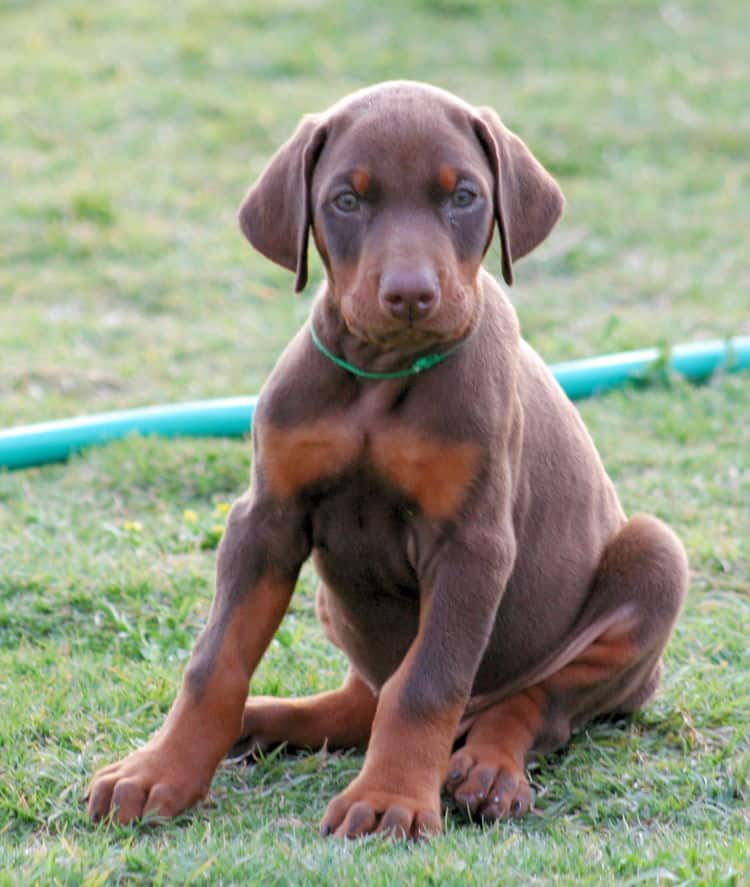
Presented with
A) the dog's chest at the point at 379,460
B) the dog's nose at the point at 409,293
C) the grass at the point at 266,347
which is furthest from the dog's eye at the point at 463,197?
the grass at the point at 266,347

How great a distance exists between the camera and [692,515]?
6.30 meters

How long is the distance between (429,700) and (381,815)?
A: 0.28m

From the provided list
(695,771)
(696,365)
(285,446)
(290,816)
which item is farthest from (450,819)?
(696,365)

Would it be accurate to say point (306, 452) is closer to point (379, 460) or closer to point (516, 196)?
point (379, 460)

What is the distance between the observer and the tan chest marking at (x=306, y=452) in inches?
159

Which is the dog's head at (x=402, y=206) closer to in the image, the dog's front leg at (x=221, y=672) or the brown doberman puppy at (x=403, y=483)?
the brown doberman puppy at (x=403, y=483)

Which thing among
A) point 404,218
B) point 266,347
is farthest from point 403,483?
point 266,347

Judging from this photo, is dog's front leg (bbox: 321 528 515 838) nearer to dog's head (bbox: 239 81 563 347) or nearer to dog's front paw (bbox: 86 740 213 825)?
dog's front paw (bbox: 86 740 213 825)

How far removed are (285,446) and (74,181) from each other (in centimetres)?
715

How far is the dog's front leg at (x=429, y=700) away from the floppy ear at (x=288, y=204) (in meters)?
0.81

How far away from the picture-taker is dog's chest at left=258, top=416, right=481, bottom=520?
4.00 metres

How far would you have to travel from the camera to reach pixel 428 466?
13.1ft

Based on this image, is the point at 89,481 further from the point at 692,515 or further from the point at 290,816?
the point at 290,816

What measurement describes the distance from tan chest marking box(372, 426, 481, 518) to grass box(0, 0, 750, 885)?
76 cm
